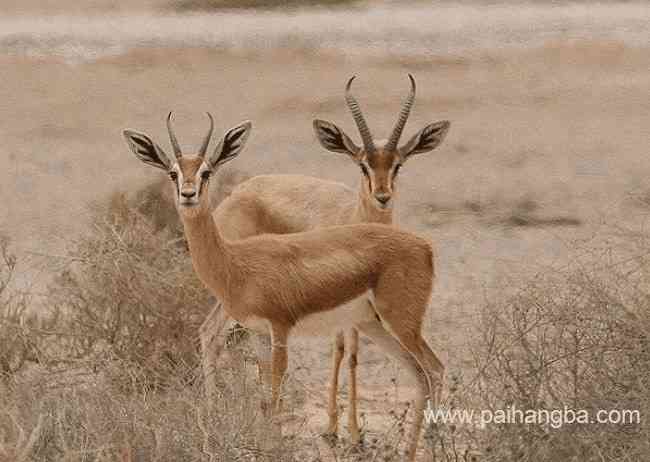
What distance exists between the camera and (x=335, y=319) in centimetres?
669

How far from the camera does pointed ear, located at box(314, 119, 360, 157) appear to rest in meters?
7.95

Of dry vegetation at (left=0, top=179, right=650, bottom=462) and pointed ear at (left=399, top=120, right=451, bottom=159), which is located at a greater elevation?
pointed ear at (left=399, top=120, right=451, bottom=159)

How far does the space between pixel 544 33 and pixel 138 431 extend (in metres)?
15.0

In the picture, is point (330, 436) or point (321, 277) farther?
point (330, 436)

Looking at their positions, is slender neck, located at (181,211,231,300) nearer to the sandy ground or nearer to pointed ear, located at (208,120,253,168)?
pointed ear, located at (208,120,253,168)

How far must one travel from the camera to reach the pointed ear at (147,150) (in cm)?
679

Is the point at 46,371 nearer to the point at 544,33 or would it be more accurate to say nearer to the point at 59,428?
the point at 59,428

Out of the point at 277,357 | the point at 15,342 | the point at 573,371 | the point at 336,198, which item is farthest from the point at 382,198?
the point at 15,342

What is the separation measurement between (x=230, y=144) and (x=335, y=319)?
0.92 m

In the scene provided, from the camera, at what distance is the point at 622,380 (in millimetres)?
6246

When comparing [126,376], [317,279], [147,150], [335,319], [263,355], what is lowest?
[126,376]

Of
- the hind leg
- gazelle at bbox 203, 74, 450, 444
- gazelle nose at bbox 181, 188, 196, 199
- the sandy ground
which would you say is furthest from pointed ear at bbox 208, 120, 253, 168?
the sandy ground

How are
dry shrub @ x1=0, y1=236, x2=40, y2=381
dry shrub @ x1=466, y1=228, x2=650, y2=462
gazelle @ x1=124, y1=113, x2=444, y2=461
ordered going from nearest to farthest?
dry shrub @ x1=466, y1=228, x2=650, y2=462
gazelle @ x1=124, y1=113, x2=444, y2=461
dry shrub @ x1=0, y1=236, x2=40, y2=381

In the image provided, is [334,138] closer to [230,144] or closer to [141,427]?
[230,144]
